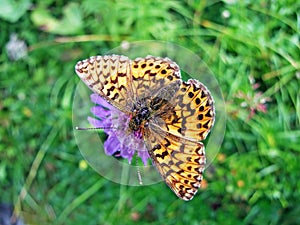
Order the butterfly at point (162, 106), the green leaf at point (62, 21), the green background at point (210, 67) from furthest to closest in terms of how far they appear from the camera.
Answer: the green leaf at point (62, 21)
the green background at point (210, 67)
the butterfly at point (162, 106)

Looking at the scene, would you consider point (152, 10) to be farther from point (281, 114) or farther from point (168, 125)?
point (168, 125)

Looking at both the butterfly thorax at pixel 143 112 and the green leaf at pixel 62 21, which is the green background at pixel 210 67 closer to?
the green leaf at pixel 62 21

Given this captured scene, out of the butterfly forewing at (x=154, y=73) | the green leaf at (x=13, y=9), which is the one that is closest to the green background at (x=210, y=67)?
the green leaf at (x=13, y=9)

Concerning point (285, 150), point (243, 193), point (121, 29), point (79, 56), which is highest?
point (121, 29)

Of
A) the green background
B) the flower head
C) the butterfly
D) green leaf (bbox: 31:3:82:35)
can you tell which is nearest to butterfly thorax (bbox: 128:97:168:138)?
the butterfly

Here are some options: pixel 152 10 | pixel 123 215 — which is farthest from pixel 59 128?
pixel 152 10

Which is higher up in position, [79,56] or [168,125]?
[168,125]

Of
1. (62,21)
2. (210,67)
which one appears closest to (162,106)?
(210,67)
